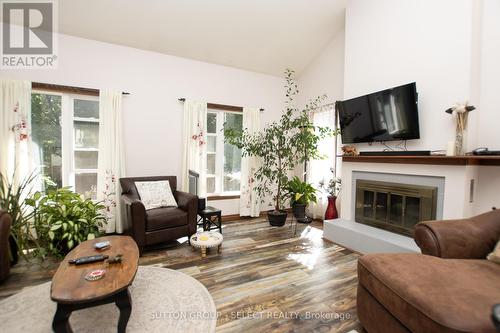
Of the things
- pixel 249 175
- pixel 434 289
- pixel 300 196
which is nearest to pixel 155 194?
pixel 249 175

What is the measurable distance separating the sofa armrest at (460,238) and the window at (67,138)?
3841 mm

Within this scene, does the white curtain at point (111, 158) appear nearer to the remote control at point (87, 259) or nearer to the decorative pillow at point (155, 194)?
the decorative pillow at point (155, 194)

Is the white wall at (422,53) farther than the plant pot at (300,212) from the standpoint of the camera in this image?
No

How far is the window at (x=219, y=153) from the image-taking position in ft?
13.7

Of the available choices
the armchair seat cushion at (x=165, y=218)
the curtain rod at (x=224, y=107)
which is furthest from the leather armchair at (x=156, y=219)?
the curtain rod at (x=224, y=107)

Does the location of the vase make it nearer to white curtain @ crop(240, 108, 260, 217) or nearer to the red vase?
the red vase

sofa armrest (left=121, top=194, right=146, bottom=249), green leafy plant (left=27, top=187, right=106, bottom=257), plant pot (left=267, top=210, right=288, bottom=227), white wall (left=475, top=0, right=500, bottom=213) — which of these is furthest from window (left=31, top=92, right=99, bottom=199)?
white wall (left=475, top=0, right=500, bottom=213)

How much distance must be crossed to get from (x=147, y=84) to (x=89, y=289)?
309cm

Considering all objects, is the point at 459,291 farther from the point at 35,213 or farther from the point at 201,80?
the point at 201,80

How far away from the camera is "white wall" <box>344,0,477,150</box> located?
2270mm

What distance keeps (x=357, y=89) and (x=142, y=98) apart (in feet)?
10.4

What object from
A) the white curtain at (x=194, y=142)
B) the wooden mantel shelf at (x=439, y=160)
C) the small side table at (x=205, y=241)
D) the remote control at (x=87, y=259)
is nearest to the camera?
the remote control at (x=87, y=259)

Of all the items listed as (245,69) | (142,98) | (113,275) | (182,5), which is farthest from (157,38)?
(113,275)

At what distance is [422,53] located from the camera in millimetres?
2533
